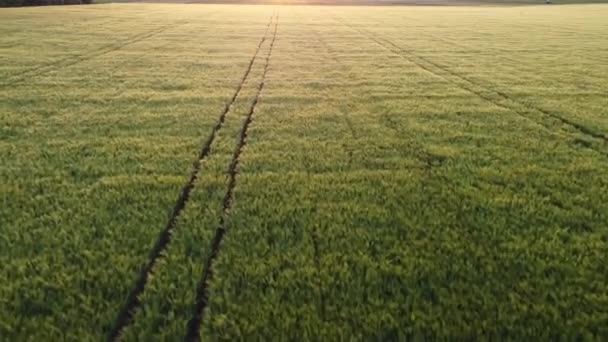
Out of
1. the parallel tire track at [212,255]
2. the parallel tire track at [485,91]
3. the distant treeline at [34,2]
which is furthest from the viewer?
the distant treeline at [34,2]

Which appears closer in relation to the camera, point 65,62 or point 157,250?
point 157,250

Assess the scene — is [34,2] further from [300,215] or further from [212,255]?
[212,255]

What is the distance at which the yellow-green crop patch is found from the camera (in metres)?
2.92

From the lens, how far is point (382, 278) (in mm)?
3299

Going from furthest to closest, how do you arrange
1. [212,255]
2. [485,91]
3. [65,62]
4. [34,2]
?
[34,2]
[65,62]
[485,91]
[212,255]

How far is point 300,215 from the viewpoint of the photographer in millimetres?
4258

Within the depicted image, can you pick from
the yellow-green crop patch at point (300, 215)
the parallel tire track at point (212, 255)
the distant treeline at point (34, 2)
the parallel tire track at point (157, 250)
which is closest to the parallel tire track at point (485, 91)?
the yellow-green crop patch at point (300, 215)

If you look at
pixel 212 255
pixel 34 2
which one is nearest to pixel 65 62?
pixel 212 255

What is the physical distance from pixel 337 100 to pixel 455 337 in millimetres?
6969

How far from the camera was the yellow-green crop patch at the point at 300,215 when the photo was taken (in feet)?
9.58

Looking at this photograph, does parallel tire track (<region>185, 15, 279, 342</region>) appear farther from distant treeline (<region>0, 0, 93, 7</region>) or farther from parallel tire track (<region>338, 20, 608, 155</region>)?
distant treeline (<region>0, 0, 93, 7</region>)

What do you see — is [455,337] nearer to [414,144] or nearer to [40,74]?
[414,144]

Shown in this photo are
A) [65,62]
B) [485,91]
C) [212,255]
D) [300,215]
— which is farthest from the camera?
[65,62]

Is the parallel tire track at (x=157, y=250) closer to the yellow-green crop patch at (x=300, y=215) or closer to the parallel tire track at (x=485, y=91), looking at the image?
the yellow-green crop patch at (x=300, y=215)
